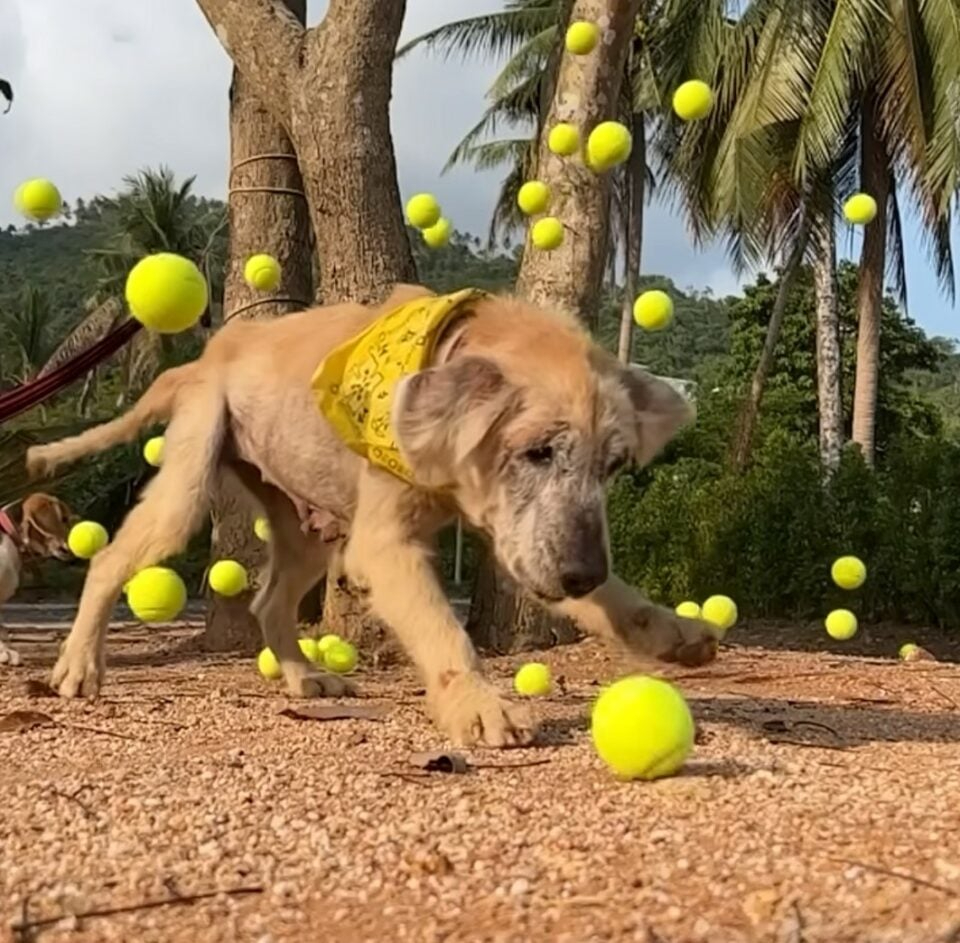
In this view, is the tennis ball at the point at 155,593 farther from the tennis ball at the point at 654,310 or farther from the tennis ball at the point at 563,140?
the tennis ball at the point at 563,140

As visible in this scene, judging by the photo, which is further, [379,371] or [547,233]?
[547,233]

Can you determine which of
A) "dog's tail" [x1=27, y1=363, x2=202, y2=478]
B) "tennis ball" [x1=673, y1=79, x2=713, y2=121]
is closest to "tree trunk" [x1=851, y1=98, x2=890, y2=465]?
"tennis ball" [x1=673, y1=79, x2=713, y2=121]

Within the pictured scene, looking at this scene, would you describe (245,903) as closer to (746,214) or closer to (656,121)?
(746,214)

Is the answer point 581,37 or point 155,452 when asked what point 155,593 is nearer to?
point 155,452

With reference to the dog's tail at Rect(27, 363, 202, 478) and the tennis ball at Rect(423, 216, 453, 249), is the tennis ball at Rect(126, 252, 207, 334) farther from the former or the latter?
the tennis ball at Rect(423, 216, 453, 249)

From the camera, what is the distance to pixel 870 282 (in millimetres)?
21203

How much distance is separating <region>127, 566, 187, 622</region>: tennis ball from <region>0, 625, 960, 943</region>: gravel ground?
0.56 meters

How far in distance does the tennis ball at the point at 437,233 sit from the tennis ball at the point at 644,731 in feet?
9.35

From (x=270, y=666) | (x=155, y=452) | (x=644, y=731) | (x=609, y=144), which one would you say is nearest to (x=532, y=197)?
(x=609, y=144)

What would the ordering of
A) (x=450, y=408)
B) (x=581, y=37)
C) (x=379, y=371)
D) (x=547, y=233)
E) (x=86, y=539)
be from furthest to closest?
(x=581, y=37), (x=547, y=233), (x=86, y=539), (x=379, y=371), (x=450, y=408)

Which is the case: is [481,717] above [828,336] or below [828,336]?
below

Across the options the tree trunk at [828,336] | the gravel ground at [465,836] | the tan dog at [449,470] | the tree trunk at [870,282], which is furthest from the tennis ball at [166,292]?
the tree trunk at [828,336]

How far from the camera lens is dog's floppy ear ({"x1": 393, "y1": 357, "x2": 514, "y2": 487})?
3514 millimetres

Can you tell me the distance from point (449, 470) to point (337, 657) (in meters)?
2.30
